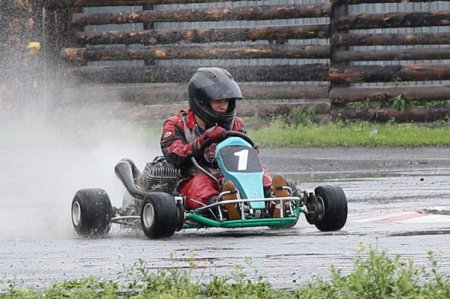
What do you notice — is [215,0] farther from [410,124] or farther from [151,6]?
[410,124]

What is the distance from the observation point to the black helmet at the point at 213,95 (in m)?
11.4

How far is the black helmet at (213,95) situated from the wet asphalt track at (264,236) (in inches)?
36.2

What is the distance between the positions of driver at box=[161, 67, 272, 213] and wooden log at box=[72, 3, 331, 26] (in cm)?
1039

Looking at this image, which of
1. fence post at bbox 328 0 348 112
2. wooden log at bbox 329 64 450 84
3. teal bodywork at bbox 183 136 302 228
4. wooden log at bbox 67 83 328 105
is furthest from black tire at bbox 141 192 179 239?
wooden log at bbox 67 83 328 105

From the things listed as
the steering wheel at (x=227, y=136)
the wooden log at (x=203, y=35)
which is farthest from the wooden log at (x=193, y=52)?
the steering wheel at (x=227, y=136)

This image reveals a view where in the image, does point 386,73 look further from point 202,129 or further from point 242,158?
point 242,158

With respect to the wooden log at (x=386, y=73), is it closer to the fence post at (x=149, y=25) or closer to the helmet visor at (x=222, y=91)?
the fence post at (x=149, y=25)

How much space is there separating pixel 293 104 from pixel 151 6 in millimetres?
3476

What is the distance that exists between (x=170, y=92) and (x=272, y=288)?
15262mm

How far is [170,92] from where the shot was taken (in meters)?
22.6

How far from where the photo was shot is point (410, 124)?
2108 centimetres

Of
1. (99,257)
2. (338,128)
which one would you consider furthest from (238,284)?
(338,128)

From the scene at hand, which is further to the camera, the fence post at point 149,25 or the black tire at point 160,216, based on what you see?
the fence post at point 149,25

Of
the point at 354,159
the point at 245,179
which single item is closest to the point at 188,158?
the point at 245,179
